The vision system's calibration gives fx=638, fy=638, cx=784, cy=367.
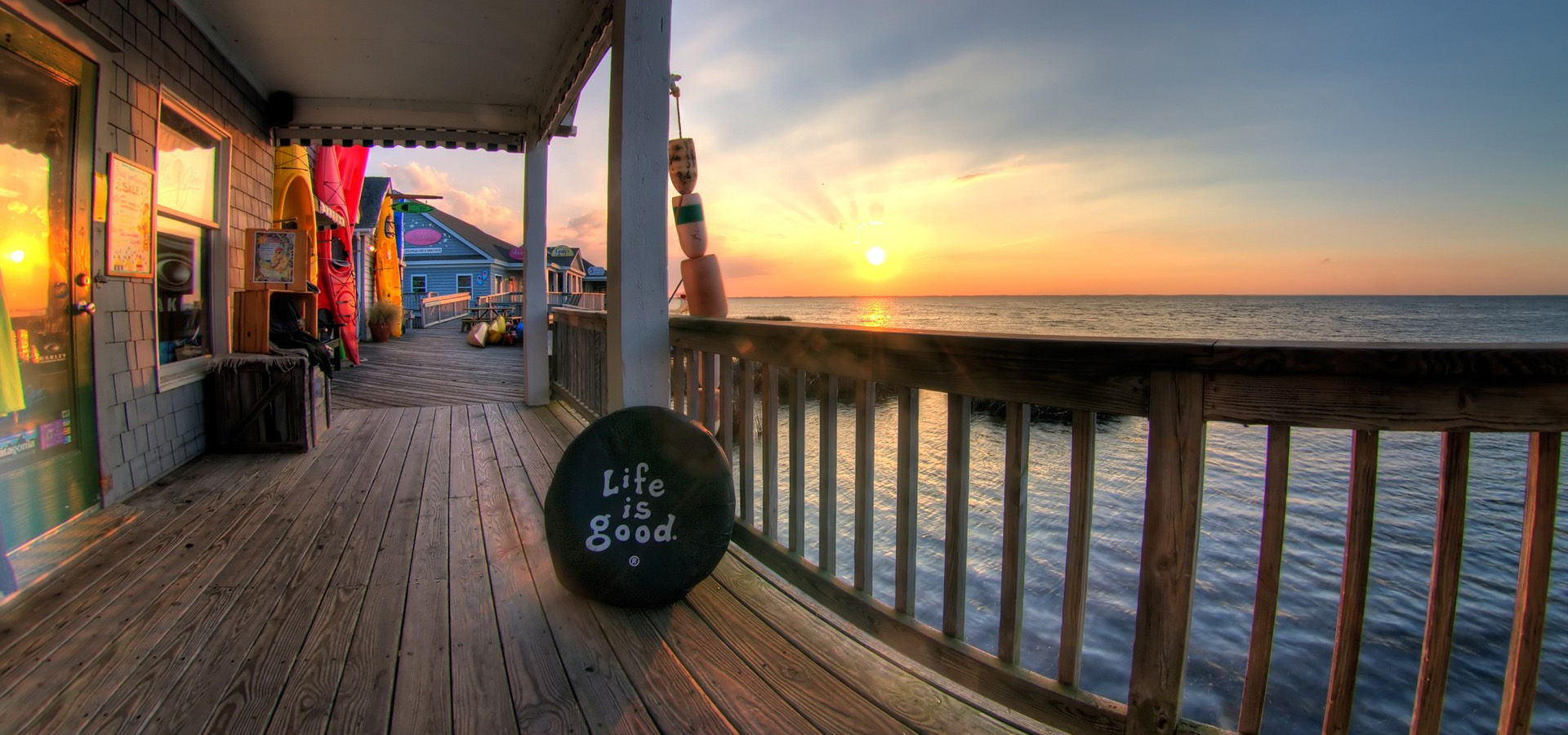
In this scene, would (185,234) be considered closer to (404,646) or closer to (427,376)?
(404,646)

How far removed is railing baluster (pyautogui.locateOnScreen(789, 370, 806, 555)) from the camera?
182cm

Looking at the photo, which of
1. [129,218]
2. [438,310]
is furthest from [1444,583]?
[438,310]

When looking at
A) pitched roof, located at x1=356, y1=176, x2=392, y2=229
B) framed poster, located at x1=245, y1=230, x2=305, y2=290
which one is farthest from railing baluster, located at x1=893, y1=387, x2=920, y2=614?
pitched roof, located at x1=356, y1=176, x2=392, y2=229

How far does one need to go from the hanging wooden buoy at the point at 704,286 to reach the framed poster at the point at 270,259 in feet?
10.3

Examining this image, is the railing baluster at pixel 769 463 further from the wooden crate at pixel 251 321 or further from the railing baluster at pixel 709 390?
the wooden crate at pixel 251 321

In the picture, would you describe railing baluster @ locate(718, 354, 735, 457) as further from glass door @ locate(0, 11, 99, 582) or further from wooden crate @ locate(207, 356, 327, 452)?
wooden crate @ locate(207, 356, 327, 452)

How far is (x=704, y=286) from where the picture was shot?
2.40 m

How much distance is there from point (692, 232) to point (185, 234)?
10.0 feet

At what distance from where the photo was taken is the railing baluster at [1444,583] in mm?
845

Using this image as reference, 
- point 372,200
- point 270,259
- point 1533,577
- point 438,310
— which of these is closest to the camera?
point 1533,577

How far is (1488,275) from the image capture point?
11578mm

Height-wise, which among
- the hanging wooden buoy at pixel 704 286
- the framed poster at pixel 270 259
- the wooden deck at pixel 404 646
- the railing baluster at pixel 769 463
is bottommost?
the wooden deck at pixel 404 646

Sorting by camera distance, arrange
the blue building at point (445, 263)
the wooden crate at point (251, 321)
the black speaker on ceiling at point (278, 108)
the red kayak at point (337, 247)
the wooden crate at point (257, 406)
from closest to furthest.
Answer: the wooden crate at point (257, 406) → the wooden crate at point (251, 321) → the black speaker on ceiling at point (278, 108) → the red kayak at point (337, 247) → the blue building at point (445, 263)

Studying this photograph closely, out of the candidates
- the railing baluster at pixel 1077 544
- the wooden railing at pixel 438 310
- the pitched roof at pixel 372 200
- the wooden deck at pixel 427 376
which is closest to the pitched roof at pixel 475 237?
the wooden railing at pixel 438 310
